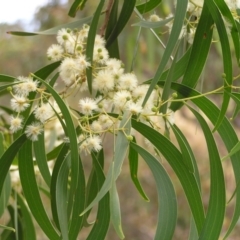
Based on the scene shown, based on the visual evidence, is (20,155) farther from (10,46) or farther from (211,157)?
(10,46)

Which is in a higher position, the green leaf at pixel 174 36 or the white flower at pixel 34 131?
the green leaf at pixel 174 36

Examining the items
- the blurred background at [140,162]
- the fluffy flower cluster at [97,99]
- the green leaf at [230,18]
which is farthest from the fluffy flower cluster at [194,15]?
the blurred background at [140,162]

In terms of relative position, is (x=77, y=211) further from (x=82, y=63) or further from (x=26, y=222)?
(x=26, y=222)

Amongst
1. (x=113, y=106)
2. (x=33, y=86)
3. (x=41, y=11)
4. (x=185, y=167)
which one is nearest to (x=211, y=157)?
(x=185, y=167)

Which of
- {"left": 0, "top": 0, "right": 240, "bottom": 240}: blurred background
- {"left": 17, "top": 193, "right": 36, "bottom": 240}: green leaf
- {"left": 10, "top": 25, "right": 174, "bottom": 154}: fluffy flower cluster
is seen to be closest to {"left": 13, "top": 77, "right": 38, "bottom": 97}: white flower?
{"left": 10, "top": 25, "right": 174, "bottom": 154}: fluffy flower cluster

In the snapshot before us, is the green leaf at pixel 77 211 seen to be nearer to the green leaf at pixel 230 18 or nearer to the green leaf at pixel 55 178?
the green leaf at pixel 55 178

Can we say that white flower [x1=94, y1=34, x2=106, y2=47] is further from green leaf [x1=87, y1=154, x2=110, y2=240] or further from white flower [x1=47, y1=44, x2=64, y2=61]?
green leaf [x1=87, y1=154, x2=110, y2=240]

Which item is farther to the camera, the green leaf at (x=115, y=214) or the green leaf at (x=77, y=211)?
the green leaf at (x=77, y=211)

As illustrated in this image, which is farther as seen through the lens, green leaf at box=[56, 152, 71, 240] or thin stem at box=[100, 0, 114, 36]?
thin stem at box=[100, 0, 114, 36]

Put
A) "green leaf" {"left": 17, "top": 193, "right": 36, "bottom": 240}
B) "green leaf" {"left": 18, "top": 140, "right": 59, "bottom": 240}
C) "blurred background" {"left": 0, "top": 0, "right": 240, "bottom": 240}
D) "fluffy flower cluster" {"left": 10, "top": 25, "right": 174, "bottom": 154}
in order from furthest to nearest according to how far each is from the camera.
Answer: "blurred background" {"left": 0, "top": 0, "right": 240, "bottom": 240} < "green leaf" {"left": 17, "top": 193, "right": 36, "bottom": 240} < "green leaf" {"left": 18, "top": 140, "right": 59, "bottom": 240} < "fluffy flower cluster" {"left": 10, "top": 25, "right": 174, "bottom": 154}
